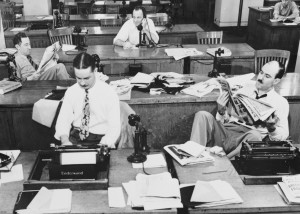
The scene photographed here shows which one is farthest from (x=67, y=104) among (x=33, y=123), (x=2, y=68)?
(x=2, y=68)

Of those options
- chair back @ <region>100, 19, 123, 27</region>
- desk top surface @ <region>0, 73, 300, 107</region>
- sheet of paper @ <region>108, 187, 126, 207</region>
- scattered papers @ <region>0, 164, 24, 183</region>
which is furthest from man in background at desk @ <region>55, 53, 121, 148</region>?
chair back @ <region>100, 19, 123, 27</region>

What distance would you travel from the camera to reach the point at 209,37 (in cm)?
587

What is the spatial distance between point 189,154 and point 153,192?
1.76 feet

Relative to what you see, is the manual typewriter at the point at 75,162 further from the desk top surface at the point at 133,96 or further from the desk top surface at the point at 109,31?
the desk top surface at the point at 109,31

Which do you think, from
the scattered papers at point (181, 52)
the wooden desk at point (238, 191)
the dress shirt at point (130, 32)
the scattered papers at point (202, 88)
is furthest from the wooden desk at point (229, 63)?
the wooden desk at point (238, 191)

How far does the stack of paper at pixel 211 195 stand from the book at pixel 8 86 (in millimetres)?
2431

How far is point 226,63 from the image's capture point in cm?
513

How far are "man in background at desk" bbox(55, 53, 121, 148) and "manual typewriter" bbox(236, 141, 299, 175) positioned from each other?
1047 mm

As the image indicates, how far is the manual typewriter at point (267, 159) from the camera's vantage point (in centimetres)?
256

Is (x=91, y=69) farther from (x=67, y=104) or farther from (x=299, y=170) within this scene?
(x=299, y=170)

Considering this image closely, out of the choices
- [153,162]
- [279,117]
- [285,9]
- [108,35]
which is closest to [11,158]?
[153,162]

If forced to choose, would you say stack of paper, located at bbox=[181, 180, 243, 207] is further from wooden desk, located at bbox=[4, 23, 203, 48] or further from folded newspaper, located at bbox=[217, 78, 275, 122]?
wooden desk, located at bbox=[4, 23, 203, 48]

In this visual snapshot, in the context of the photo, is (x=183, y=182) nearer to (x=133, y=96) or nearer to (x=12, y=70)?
(x=133, y=96)

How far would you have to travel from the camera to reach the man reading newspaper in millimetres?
3244
